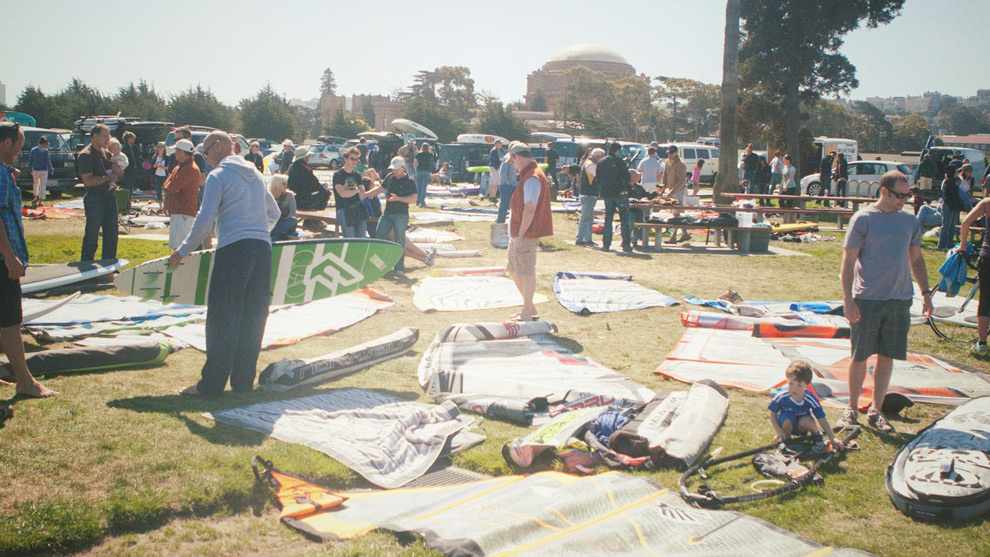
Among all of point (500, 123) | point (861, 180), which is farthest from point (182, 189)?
point (500, 123)

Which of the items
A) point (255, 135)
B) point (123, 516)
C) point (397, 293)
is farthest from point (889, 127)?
point (123, 516)

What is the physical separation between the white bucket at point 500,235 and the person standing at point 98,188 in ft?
21.1

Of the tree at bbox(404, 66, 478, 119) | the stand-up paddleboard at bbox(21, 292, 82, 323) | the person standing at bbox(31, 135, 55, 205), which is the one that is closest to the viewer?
the stand-up paddleboard at bbox(21, 292, 82, 323)

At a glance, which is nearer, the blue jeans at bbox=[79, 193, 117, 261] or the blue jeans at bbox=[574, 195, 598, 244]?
the blue jeans at bbox=[79, 193, 117, 261]

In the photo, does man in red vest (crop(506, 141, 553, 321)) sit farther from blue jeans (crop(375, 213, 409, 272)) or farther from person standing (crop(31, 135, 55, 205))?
person standing (crop(31, 135, 55, 205))

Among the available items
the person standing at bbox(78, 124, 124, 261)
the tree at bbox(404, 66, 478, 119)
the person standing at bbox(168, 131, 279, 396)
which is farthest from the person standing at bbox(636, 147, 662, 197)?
the tree at bbox(404, 66, 478, 119)

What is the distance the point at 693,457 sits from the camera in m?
4.17

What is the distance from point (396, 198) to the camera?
9.51 metres

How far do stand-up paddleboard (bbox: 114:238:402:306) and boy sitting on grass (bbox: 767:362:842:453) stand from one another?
4236 millimetres

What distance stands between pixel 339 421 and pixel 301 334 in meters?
2.49

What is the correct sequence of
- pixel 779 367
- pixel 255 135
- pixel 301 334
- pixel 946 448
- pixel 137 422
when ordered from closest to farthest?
pixel 946 448 → pixel 137 422 → pixel 779 367 → pixel 301 334 → pixel 255 135

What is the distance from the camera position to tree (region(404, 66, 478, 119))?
4171 inches

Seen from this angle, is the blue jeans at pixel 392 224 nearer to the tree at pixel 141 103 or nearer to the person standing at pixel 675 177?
the person standing at pixel 675 177

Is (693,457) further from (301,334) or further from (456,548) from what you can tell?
(301,334)
